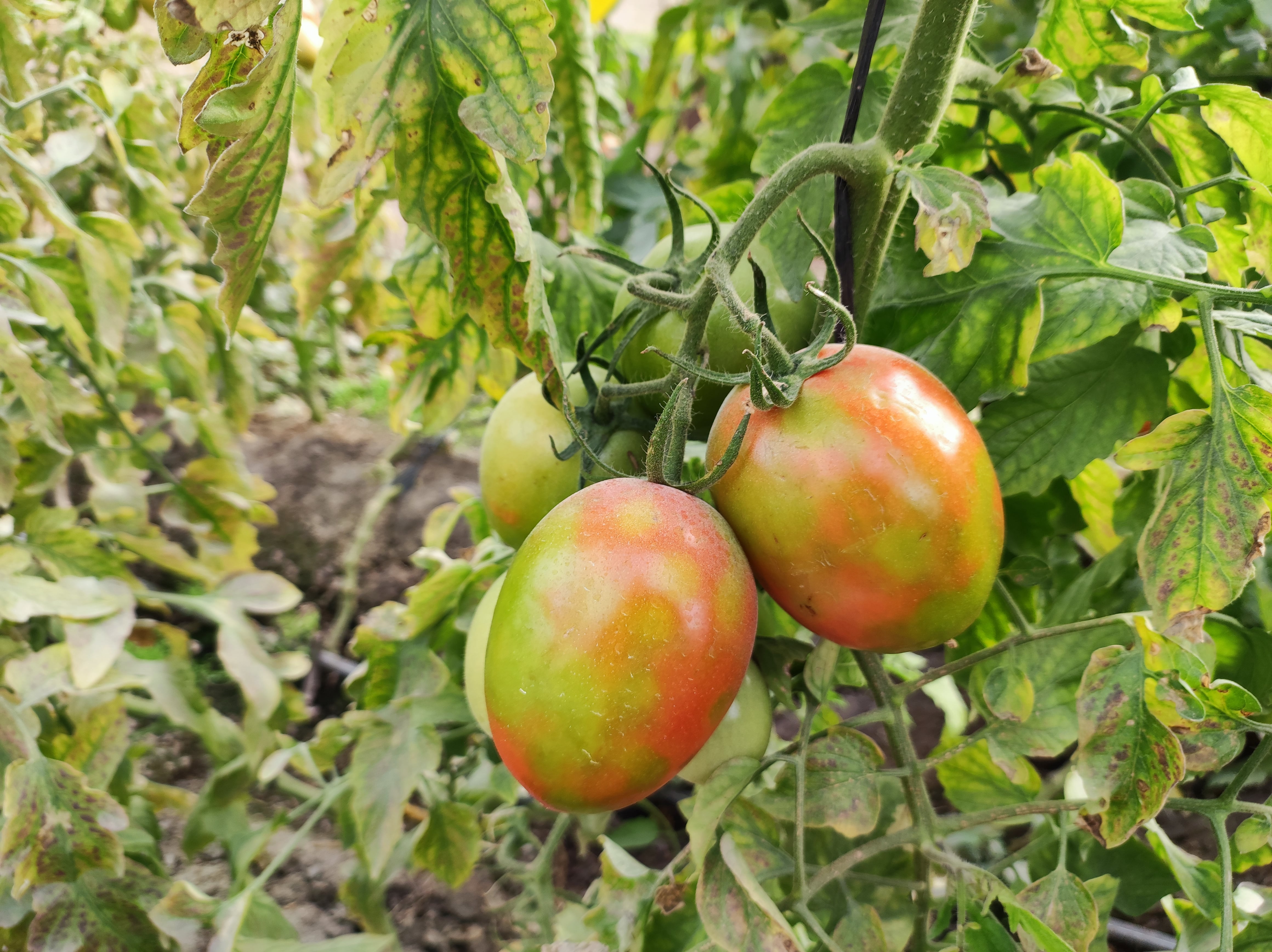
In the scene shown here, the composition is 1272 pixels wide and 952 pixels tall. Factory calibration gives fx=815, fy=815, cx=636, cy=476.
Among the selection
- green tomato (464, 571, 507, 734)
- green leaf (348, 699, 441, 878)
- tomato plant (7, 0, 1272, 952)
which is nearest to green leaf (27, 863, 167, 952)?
tomato plant (7, 0, 1272, 952)

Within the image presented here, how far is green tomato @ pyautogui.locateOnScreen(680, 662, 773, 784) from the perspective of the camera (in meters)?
0.53

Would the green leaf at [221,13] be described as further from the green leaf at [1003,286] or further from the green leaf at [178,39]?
the green leaf at [1003,286]

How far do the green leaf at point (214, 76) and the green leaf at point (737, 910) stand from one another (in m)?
0.48

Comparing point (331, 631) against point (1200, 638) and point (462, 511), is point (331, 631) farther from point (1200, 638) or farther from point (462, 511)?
point (1200, 638)

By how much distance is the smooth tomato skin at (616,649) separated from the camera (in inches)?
15.5

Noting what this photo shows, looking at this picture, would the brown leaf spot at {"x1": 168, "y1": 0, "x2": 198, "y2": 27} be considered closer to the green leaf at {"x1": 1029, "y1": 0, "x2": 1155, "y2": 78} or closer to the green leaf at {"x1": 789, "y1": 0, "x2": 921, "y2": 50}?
the green leaf at {"x1": 789, "y1": 0, "x2": 921, "y2": 50}

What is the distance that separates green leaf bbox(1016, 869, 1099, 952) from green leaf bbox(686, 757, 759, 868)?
0.17 m

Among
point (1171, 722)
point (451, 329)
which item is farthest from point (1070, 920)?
point (451, 329)

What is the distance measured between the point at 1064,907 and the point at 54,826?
0.73 metres

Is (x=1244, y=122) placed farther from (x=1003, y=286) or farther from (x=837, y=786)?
(x=837, y=786)

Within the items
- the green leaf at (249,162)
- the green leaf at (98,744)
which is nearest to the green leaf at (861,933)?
the green leaf at (249,162)

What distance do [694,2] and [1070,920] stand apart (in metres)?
1.28

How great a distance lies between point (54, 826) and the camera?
644mm

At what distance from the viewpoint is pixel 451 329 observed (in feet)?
2.41
